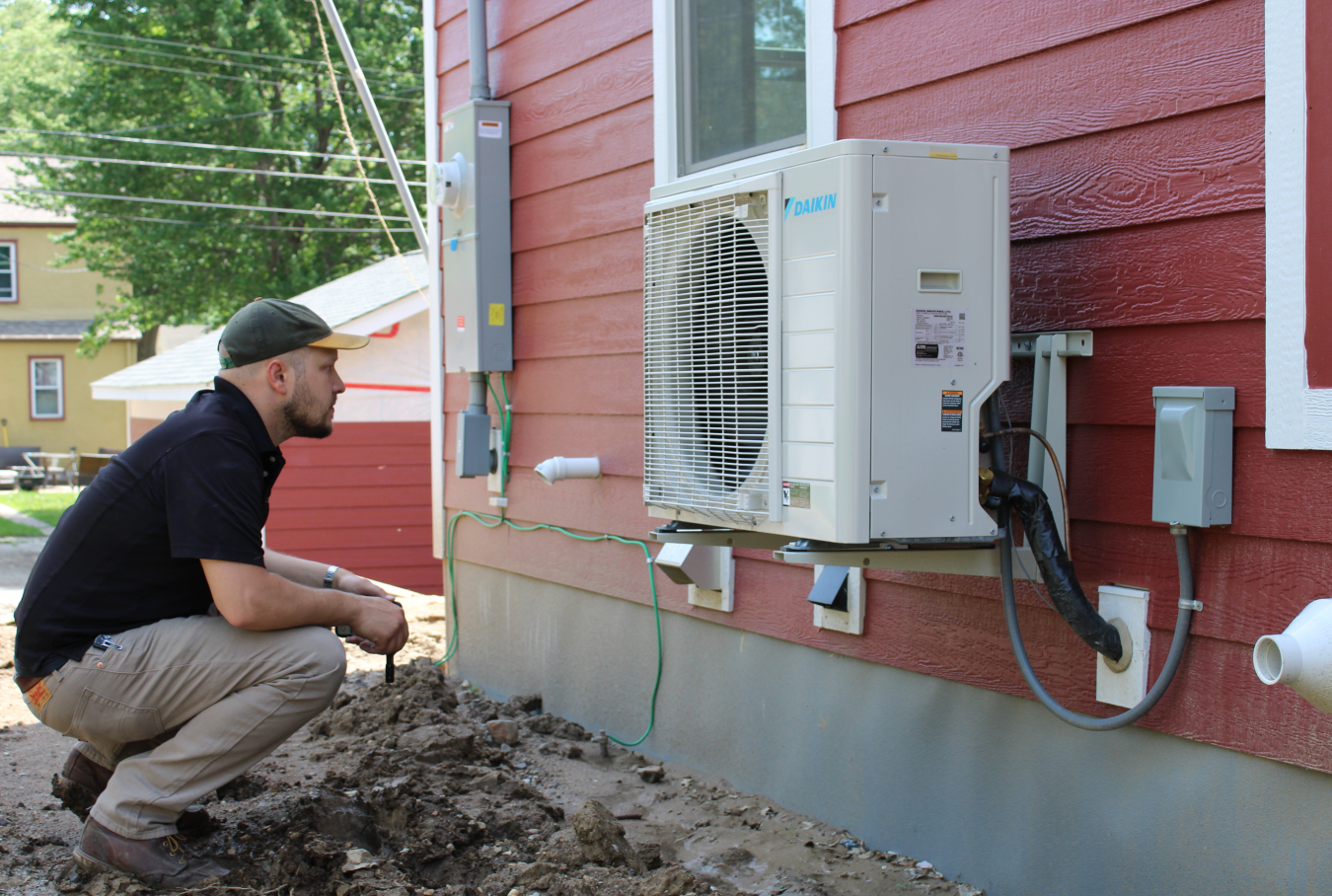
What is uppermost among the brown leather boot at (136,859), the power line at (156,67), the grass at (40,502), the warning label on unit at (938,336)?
the power line at (156,67)

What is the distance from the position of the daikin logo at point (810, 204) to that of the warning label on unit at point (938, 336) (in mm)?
290

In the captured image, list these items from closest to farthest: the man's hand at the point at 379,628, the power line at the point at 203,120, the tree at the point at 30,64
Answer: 1. the man's hand at the point at 379,628
2. the power line at the point at 203,120
3. the tree at the point at 30,64

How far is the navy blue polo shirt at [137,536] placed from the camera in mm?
2771

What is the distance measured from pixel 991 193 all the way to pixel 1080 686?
1.15 metres

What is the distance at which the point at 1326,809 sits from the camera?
2.13m

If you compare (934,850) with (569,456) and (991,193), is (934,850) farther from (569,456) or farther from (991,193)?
(569,456)

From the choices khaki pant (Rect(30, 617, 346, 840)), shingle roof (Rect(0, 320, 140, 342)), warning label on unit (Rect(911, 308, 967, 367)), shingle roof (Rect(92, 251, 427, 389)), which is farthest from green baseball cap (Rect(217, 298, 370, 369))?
shingle roof (Rect(0, 320, 140, 342))

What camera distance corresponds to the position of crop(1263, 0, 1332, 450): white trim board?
210cm

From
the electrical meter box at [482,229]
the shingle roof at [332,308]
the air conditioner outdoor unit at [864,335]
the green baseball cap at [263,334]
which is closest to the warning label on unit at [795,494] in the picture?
the air conditioner outdoor unit at [864,335]

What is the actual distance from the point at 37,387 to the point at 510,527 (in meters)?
25.3

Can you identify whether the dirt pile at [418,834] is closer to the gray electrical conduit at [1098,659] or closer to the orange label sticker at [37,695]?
the orange label sticker at [37,695]

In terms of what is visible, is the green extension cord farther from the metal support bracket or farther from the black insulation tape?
the black insulation tape

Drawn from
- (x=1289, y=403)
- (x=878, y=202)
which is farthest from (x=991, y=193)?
(x=1289, y=403)

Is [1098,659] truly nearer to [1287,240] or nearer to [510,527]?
[1287,240]
